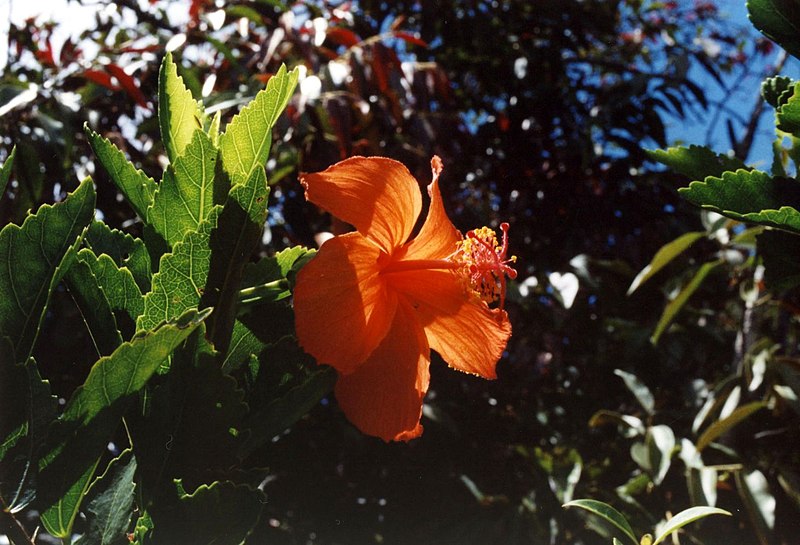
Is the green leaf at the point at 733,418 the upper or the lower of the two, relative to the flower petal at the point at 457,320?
lower

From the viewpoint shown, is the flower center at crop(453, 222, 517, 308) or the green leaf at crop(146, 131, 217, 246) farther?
the flower center at crop(453, 222, 517, 308)

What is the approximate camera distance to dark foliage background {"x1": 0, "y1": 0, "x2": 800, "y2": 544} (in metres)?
1.23

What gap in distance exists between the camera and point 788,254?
58cm

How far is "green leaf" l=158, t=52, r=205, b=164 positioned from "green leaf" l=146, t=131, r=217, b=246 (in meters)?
0.03

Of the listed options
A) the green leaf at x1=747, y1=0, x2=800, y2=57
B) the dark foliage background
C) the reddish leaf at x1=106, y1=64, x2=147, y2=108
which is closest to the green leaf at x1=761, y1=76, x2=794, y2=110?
the green leaf at x1=747, y1=0, x2=800, y2=57

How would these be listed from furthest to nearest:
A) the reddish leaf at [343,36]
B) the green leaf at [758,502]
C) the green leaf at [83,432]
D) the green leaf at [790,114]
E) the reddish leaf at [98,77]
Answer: the reddish leaf at [343,36], the reddish leaf at [98,77], the green leaf at [758,502], the green leaf at [790,114], the green leaf at [83,432]

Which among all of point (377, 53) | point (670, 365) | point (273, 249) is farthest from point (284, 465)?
point (670, 365)

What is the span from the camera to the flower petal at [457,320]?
0.59m

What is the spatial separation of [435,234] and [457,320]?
10 cm

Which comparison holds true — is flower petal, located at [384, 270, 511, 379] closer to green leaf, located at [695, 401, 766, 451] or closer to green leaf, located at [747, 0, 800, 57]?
green leaf, located at [747, 0, 800, 57]

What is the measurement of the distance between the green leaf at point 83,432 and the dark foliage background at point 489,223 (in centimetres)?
64

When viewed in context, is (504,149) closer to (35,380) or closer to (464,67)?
(464,67)

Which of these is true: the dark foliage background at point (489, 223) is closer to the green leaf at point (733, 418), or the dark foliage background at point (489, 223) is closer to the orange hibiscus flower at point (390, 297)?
the green leaf at point (733, 418)

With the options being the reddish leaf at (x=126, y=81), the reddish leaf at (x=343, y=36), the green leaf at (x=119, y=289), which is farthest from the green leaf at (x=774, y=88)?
the reddish leaf at (x=343, y=36)
